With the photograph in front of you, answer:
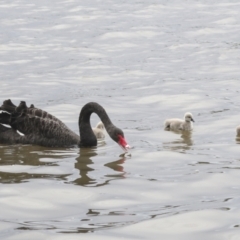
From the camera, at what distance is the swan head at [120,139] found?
30.4ft

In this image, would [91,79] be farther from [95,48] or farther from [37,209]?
[37,209]

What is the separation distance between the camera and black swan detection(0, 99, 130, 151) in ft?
32.8

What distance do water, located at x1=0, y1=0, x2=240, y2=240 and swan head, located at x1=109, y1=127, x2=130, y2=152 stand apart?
12 cm

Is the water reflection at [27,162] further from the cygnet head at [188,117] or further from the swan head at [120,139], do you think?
the cygnet head at [188,117]

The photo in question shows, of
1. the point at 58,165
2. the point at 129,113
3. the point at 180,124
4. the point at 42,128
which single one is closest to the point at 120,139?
the point at 58,165

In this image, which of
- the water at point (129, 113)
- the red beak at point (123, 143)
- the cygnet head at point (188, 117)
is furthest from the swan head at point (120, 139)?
the cygnet head at point (188, 117)

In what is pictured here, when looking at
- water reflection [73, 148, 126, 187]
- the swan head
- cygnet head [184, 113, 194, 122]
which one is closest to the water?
water reflection [73, 148, 126, 187]

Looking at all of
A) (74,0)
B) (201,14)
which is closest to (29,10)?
(74,0)

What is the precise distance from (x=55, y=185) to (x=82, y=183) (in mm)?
295

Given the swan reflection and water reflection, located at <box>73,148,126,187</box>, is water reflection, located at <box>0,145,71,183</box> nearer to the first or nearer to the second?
the swan reflection

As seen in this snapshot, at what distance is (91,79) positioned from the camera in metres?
15.0

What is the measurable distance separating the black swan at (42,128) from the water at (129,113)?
0.19 m

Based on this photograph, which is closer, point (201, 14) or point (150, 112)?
point (150, 112)

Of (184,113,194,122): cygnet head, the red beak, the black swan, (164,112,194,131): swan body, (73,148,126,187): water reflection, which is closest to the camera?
(73,148,126,187): water reflection
